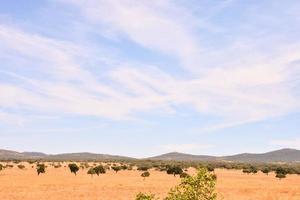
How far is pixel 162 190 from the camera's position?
1909 inches

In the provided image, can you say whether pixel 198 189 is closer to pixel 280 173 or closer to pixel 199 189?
pixel 199 189

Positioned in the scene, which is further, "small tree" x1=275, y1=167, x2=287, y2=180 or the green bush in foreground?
"small tree" x1=275, y1=167, x2=287, y2=180

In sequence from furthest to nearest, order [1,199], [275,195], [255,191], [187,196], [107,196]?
[255,191] → [275,195] → [107,196] → [1,199] → [187,196]

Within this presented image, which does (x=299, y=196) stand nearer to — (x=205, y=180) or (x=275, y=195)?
(x=275, y=195)

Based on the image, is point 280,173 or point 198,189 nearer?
point 198,189

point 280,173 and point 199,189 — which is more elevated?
point 280,173

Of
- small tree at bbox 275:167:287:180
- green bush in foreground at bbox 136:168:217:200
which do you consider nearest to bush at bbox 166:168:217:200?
green bush in foreground at bbox 136:168:217:200

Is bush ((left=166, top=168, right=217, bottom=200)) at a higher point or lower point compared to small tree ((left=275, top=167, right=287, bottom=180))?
lower

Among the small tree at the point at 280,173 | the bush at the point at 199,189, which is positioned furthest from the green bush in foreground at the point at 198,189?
the small tree at the point at 280,173

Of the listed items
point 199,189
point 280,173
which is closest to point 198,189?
point 199,189

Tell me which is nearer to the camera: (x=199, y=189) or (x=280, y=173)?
(x=199, y=189)

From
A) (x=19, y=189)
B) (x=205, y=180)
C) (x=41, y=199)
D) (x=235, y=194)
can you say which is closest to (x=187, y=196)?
(x=205, y=180)

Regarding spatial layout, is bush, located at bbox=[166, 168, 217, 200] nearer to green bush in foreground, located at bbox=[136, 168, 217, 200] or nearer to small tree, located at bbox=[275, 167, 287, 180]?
green bush in foreground, located at bbox=[136, 168, 217, 200]

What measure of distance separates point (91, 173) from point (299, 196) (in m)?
36.0
